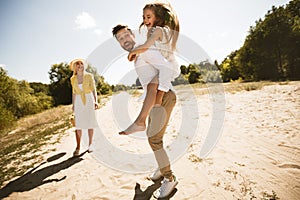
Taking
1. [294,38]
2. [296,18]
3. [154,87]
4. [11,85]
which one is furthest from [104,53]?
[296,18]

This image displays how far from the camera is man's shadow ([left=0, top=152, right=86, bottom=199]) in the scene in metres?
3.22

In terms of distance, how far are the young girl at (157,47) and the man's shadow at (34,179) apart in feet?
8.67

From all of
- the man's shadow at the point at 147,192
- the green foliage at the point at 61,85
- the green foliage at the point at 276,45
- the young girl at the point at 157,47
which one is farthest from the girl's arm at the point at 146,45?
the green foliage at the point at 61,85

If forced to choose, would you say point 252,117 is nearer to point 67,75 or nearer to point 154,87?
point 154,87

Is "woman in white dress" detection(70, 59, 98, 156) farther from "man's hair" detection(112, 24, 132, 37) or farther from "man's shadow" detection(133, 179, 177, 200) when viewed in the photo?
"man's hair" detection(112, 24, 132, 37)

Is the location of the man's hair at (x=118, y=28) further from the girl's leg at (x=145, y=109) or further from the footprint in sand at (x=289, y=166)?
the footprint in sand at (x=289, y=166)

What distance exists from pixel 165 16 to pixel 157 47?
1.21ft

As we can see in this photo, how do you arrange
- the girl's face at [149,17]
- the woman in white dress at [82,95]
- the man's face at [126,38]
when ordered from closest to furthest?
the girl's face at [149,17] → the man's face at [126,38] → the woman in white dress at [82,95]

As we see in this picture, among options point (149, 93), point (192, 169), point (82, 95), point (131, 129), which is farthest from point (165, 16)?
point (82, 95)

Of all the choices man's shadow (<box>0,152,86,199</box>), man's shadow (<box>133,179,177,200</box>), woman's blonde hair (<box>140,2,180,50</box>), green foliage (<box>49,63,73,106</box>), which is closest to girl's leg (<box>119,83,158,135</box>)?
woman's blonde hair (<box>140,2,180,50</box>)

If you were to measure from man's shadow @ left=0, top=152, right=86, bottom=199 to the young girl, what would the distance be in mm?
2644

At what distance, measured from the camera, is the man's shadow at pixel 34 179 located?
127 inches

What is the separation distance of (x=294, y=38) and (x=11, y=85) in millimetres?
36350

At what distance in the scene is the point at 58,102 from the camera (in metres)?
40.2
